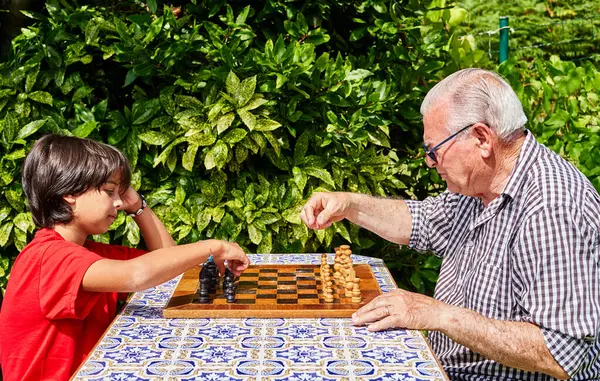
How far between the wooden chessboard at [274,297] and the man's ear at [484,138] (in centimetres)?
72

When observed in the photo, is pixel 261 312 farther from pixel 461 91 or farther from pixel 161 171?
pixel 161 171

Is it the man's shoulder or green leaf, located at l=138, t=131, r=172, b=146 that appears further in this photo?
green leaf, located at l=138, t=131, r=172, b=146

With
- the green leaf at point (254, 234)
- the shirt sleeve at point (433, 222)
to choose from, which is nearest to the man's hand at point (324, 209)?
the shirt sleeve at point (433, 222)

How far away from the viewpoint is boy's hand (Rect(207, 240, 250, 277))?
3093 mm

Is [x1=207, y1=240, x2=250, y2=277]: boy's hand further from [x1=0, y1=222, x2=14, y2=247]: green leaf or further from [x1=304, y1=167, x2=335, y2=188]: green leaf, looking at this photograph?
[x1=0, y1=222, x2=14, y2=247]: green leaf

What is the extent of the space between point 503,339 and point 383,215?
4.35 ft

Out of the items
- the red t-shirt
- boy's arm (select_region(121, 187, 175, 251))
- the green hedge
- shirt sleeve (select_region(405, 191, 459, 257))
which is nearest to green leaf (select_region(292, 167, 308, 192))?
the green hedge

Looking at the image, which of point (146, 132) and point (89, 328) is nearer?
point (89, 328)

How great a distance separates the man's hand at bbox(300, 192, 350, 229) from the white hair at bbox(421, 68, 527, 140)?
2.95 ft

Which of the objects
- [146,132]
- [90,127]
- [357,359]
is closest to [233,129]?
[146,132]

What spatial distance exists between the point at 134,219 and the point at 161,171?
0.53 meters

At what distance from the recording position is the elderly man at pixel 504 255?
2537 mm

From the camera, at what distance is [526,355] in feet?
8.31

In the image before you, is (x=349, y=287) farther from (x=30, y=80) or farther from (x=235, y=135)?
(x=30, y=80)
